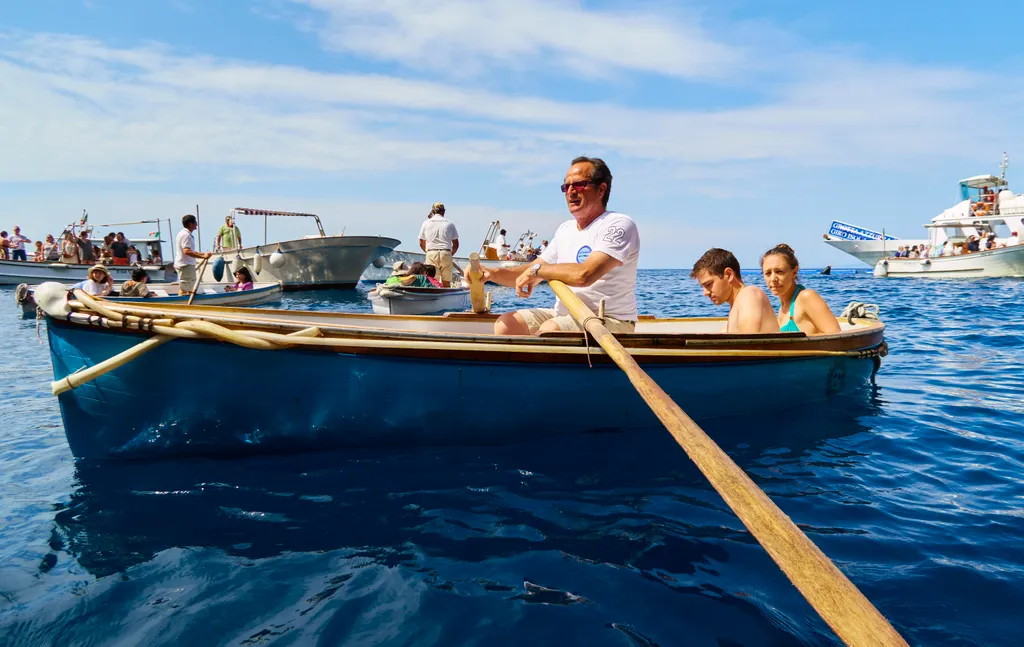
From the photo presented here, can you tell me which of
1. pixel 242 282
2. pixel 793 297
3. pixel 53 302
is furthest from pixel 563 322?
pixel 242 282

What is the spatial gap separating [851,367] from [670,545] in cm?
353

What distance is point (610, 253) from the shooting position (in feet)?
13.6

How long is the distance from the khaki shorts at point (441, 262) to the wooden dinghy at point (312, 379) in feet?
35.3

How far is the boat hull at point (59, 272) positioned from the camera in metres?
22.9

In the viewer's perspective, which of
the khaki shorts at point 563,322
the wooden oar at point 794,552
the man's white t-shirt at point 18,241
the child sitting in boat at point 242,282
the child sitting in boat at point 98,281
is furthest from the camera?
the man's white t-shirt at point 18,241

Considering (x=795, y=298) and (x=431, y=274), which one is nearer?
(x=795, y=298)

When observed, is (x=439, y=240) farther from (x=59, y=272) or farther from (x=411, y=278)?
(x=59, y=272)

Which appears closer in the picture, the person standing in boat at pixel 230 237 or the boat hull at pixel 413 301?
the boat hull at pixel 413 301

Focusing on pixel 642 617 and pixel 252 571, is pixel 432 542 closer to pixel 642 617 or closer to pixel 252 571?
pixel 252 571

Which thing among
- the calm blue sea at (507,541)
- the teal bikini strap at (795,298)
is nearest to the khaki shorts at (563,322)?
the calm blue sea at (507,541)

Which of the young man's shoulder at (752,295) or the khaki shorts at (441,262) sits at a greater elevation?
the khaki shorts at (441,262)

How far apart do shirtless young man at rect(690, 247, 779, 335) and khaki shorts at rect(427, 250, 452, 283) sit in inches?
390

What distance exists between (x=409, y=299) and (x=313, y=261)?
12605mm

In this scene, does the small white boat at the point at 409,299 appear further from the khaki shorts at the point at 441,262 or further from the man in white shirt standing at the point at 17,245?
the man in white shirt standing at the point at 17,245
